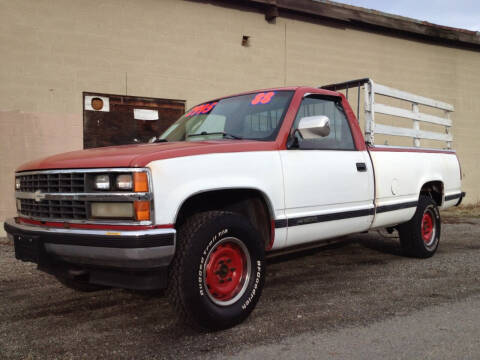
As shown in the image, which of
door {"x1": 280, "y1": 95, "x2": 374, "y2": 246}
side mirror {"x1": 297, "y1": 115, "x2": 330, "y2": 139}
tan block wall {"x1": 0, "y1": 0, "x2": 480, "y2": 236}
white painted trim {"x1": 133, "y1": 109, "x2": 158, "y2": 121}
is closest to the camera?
side mirror {"x1": 297, "y1": 115, "x2": 330, "y2": 139}

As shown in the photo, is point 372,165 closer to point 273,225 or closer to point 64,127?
point 273,225

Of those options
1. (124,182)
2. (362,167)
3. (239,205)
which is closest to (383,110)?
(362,167)

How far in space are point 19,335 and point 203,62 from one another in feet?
23.5

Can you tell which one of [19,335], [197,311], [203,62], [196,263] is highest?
[203,62]

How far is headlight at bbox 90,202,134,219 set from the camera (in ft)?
9.14

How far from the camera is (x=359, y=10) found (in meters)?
11.2

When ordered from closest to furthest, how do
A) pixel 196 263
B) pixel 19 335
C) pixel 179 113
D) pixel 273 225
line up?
1. pixel 196 263
2. pixel 19 335
3. pixel 273 225
4. pixel 179 113

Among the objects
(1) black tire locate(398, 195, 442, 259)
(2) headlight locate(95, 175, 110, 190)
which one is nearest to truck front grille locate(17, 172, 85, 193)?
(2) headlight locate(95, 175, 110, 190)

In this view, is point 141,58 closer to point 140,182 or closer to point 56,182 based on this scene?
point 56,182

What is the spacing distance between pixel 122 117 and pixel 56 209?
18.5ft

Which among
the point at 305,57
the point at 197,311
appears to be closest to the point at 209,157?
the point at 197,311

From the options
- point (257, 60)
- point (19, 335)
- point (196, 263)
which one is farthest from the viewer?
point (257, 60)

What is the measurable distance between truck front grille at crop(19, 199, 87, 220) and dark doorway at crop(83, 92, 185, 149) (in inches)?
197

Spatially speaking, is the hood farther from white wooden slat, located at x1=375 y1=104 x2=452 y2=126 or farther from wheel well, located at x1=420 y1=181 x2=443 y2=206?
wheel well, located at x1=420 y1=181 x2=443 y2=206
